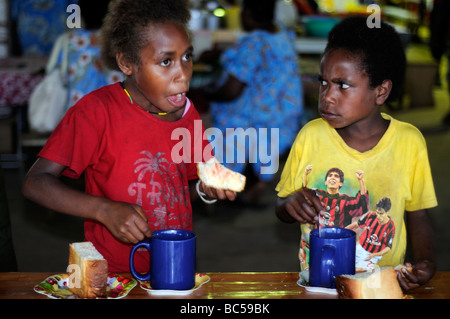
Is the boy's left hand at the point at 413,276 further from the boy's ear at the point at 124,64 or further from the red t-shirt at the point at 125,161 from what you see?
the boy's ear at the point at 124,64

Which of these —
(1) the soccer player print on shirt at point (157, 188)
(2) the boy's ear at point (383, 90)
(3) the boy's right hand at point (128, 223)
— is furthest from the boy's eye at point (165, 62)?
(2) the boy's ear at point (383, 90)

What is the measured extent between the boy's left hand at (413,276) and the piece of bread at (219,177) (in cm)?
48

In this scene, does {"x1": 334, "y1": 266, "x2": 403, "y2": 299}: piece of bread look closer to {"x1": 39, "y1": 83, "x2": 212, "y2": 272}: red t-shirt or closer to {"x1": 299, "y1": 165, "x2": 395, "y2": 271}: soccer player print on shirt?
{"x1": 299, "y1": 165, "x2": 395, "y2": 271}: soccer player print on shirt

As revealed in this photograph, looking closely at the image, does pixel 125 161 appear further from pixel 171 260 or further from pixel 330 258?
pixel 330 258

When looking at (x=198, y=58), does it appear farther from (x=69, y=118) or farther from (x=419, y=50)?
(x=419, y=50)

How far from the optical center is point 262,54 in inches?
187

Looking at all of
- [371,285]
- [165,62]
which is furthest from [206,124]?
[371,285]

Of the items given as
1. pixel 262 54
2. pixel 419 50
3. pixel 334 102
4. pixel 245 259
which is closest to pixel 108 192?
pixel 334 102

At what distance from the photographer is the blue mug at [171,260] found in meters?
1.46

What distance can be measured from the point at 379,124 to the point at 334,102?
0.69 feet

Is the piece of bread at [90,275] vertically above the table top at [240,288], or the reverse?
the piece of bread at [90,275]

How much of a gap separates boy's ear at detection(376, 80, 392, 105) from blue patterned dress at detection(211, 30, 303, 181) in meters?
2.82

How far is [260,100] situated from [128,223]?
346 cm

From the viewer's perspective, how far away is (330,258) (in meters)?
1.52
